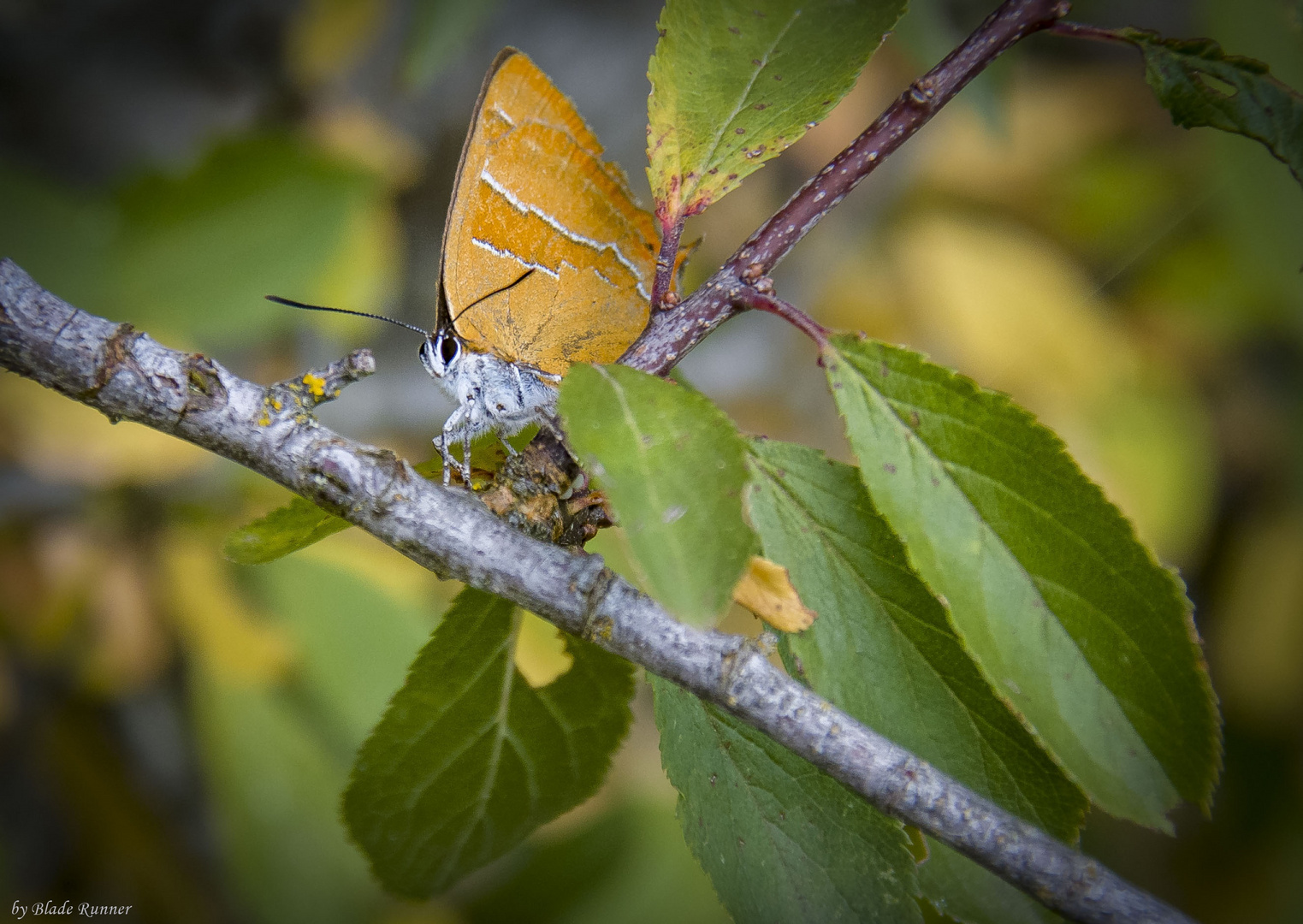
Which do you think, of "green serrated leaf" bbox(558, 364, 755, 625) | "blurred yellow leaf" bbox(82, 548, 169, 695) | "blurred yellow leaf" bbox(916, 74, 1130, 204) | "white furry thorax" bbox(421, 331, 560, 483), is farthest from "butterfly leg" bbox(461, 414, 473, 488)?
"blurred yellow leaf" bbox(916, 74, 1130, 204)

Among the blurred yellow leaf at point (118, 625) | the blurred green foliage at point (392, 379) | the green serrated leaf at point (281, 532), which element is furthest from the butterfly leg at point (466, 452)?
the blurred yellow leaf at point (118, 625)

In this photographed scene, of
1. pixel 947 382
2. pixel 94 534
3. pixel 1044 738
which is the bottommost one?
pixel 94 534

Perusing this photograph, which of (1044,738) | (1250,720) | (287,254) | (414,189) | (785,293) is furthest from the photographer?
(785,293)

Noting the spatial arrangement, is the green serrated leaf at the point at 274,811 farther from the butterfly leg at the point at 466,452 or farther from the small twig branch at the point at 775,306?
the small twig branch at the point at 775,306

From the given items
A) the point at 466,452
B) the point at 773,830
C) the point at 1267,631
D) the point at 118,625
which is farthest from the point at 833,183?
the point at 1267,631

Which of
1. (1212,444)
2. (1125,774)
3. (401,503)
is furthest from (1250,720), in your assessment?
(401,503)

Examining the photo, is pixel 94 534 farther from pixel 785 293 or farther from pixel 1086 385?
pixel 1086 385

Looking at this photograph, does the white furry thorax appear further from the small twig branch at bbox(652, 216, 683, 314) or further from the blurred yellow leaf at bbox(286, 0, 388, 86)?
the blurred yellow leaf at bbox(286, 0, 388, 86)
